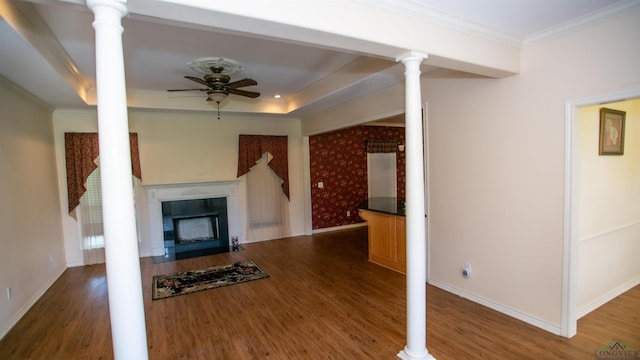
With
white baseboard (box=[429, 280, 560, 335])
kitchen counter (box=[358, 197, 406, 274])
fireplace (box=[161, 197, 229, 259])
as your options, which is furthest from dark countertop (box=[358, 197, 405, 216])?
fireplace (box=[161, 197, 229, 259])

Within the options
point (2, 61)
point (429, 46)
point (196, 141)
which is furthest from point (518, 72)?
point (196, 141)

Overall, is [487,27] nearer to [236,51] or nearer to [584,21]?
[584,21]

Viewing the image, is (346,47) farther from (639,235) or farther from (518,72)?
(639,235)

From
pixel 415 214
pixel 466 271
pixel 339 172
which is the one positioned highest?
pixel 339 172

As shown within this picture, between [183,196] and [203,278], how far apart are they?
2.04 metres

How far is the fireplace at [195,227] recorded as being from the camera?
604 centimetres

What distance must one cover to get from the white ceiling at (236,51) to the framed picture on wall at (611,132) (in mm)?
1211

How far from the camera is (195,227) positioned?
20.9 feet

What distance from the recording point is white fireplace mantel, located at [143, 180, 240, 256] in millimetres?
5914

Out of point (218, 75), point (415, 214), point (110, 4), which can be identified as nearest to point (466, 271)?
point (415, 214)

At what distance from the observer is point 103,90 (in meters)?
1.54

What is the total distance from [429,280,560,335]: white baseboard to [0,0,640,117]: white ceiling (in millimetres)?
2579

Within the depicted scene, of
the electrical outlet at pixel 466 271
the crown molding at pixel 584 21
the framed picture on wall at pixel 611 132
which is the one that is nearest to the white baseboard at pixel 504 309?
the electrical outlet at pixel 466 271

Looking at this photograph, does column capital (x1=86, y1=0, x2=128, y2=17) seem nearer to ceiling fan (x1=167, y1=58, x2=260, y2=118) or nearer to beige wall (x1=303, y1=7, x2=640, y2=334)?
ceiling fan (x1=167, y1=58, x2=260, y2=118)
